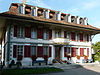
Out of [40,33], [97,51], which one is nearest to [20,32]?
[40,33]

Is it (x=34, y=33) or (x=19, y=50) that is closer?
(x=19, y=50)

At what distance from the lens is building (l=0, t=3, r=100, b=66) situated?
58.5 feet

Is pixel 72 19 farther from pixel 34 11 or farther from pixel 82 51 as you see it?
pixel 34 11

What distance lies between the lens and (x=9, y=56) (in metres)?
17.4

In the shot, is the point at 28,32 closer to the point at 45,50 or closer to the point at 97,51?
the point at 45,50

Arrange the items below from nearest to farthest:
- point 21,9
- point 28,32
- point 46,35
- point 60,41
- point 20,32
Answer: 1. point 20,32
2. point 21,9
3. point 28,32
4. point 46,35
5. point 60,41

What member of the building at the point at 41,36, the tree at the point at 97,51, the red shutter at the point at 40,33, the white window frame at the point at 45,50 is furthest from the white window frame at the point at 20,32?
the tree at the point at 97,51

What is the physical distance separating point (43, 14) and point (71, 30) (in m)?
5.65

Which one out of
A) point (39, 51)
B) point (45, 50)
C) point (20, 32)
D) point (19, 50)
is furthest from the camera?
point (45, 50)

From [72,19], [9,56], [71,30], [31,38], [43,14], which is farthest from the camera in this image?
[72,19]

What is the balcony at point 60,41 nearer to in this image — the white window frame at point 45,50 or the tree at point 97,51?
the white window frame at point 45,50

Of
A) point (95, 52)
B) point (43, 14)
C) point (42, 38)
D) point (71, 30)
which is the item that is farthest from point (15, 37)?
point (95, 52)

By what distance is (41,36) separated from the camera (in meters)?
20.1

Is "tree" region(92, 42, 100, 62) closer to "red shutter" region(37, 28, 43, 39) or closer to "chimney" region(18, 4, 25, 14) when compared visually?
"red shutter" region(37, 28, 43, 39)
